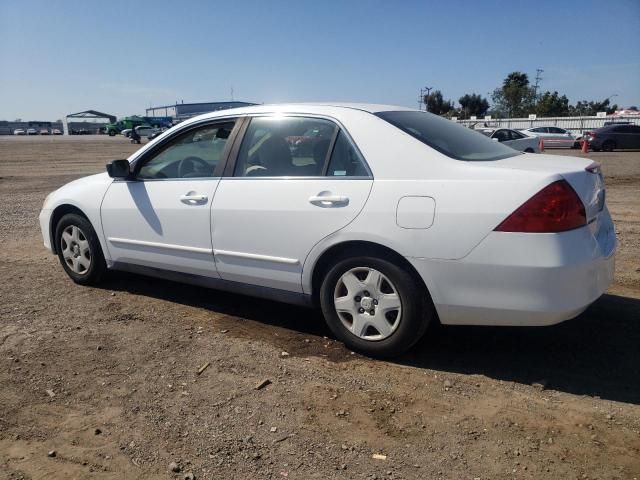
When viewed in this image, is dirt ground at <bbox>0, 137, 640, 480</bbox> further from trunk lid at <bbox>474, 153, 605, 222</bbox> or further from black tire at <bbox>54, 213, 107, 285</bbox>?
trunk lid at <bbox>474, 153, 605, 222</bbox>

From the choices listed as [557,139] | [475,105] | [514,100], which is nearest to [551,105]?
[514,100]

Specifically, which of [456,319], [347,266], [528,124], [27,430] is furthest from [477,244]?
[528,124]

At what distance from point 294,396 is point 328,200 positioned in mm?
1233

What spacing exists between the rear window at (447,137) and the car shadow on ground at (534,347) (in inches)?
50.7

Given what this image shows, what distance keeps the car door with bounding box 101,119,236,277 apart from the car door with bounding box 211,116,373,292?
0.16 m

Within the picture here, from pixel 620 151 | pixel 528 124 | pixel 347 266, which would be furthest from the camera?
pixel 528 124

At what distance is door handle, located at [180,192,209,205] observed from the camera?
4.17m

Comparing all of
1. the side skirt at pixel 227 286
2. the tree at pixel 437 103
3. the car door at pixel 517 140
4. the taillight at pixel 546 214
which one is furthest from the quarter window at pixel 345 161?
the tree at pixel 437 103

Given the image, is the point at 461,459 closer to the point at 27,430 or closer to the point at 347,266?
the point at 347,266

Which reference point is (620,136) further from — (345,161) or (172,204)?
(172,204)

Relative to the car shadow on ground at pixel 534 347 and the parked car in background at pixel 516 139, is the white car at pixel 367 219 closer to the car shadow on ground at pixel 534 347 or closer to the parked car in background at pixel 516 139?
the car shadow on ground at pixel 534 347

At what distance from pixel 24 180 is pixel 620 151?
28.6m

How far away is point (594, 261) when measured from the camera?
3121 millimetres

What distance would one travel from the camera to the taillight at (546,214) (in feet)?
9.78
